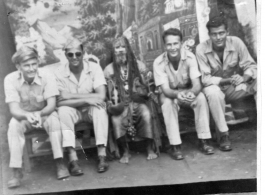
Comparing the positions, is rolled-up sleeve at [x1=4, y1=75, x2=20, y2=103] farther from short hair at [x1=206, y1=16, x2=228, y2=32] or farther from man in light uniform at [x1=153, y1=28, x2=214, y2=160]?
short hair at [x1=206, y1=16, x2=228, y2=32]

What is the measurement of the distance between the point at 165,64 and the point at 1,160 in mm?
2336

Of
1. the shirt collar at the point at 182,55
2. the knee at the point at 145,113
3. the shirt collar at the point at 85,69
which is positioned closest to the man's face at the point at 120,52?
the shirt collar at the point at 85,69

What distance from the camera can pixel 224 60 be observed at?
4.29m

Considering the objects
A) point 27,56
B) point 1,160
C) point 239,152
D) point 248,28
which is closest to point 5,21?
point 27,56

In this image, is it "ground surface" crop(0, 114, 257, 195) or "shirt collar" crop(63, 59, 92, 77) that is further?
"shirt collar" crop(63, 59, 92, 77)

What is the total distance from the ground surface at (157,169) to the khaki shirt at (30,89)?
1.17ft

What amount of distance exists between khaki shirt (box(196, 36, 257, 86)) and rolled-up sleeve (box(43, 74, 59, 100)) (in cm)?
177

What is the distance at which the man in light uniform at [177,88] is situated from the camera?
422 centimetres

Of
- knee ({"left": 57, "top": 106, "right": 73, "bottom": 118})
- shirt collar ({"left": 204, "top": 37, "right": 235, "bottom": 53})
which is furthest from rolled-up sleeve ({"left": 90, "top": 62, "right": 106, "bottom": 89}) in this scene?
shirt collar ({"left": 204, "top": 37, "right": 235, "bottom": 53})

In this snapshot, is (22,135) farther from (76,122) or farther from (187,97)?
(187,97)

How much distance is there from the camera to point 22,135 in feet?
14.0

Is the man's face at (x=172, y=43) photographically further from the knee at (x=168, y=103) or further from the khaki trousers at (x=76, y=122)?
the khaki trousers at (x=76, y=122)

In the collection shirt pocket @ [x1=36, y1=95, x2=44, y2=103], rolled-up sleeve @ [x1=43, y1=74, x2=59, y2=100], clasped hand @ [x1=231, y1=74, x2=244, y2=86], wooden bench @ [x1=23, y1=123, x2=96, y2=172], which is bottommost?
wooden bench @ [x1=23, y1=123, x2=96, y2=172]

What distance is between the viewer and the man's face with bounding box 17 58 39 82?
4270 millimetres
